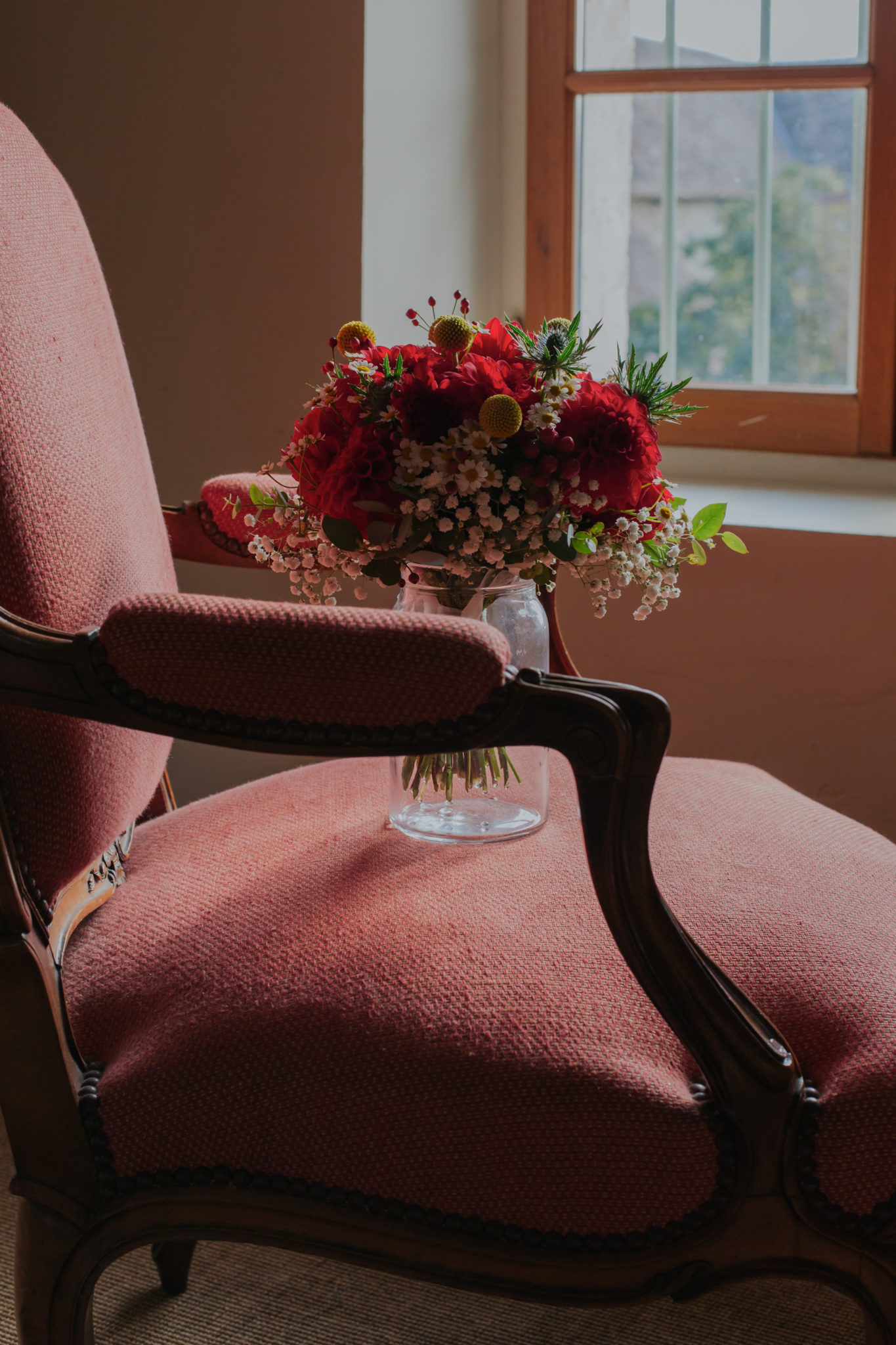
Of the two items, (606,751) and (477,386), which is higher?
(477,386)

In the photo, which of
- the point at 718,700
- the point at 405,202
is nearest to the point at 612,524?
the point at 718,700

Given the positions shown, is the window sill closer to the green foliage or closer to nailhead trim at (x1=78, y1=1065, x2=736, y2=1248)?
the green foliage

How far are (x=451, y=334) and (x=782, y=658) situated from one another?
3.12 ft

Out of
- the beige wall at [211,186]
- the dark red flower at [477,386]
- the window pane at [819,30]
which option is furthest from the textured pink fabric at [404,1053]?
the window pane at [819,30]

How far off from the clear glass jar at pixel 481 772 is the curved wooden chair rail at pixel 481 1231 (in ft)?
0.98

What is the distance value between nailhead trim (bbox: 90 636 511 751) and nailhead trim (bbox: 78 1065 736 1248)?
10.0 inches

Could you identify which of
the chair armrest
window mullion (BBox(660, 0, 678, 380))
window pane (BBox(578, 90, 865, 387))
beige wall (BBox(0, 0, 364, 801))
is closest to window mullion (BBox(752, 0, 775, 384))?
window pane (BBox(578, 90, 865, 387))

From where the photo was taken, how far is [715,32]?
6.24 feet

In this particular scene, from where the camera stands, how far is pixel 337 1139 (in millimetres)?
710

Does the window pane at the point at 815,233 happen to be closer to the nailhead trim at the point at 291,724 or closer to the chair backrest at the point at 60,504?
the chair backrest at the point at 60,504


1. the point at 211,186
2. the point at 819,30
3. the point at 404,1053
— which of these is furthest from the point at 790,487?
the point at 404,1053

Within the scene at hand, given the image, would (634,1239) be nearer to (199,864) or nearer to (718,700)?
(199,864)

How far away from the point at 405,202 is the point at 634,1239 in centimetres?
148

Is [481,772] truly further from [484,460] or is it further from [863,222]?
[863,222]
